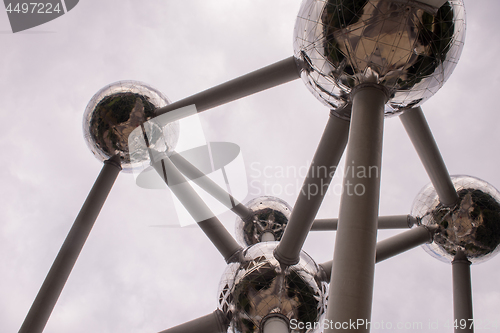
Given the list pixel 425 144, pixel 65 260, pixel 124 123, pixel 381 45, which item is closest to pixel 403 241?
pixel 425 144

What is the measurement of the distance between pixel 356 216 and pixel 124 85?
6.06 m

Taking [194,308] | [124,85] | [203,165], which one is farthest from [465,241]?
[194,308]

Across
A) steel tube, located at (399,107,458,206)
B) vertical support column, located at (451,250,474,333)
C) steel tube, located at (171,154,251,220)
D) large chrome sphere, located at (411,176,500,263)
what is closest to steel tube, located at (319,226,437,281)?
large chrome sphere, located at (411,176,500,263)

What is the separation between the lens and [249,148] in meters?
18.4

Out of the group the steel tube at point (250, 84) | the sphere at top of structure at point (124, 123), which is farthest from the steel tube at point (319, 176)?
the sphere at top of structure at point (124, 123)

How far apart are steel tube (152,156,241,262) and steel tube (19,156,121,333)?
129cm

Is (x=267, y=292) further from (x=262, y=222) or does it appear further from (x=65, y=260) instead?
(x=262, y=222)

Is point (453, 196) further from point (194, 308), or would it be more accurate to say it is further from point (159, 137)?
point (194, 308)

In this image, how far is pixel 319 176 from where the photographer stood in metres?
5.70

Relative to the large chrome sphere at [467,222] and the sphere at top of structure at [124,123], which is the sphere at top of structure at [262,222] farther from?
the sphere at top of structure at [124,123]

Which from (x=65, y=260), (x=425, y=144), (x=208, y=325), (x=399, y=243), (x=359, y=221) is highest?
(x=425, y=144)

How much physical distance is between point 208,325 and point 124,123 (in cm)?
417

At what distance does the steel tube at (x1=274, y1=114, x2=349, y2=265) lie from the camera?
5.59 metres

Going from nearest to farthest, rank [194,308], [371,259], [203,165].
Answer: [371,259], [203,165], [194,308]
